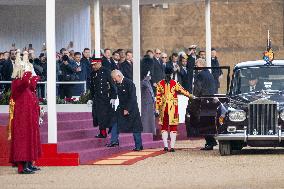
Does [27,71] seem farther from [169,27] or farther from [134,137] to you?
[169,27]

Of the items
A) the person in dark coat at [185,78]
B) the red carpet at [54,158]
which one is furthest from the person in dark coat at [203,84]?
the person in dark coat at [185,78]

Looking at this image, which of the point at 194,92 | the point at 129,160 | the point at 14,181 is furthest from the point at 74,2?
the point at 14,181

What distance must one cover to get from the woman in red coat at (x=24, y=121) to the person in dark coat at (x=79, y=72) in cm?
1090

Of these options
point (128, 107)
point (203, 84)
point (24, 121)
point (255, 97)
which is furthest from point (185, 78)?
point (24, 121)

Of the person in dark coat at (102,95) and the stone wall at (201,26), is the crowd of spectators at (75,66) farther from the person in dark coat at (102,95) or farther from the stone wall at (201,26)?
the stone wall at (201,26)

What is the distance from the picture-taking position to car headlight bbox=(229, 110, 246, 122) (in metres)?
28.1

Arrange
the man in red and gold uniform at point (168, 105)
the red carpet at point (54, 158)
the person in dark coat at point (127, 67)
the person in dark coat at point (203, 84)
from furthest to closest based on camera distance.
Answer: the person in dark coat at point (127, 67) → the person in dark coat at point (203, 84) → the man in red and gold uniform at point (168, 105) → the red carpet at point (54, 158)

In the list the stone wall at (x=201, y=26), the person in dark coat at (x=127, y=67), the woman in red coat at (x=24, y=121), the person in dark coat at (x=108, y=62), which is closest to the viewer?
the woman in red coat at (x=24, y=121)

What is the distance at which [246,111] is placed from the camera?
92.5 ft

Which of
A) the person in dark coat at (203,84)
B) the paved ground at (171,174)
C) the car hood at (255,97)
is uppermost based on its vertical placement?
the person in dark coat at (203,84)

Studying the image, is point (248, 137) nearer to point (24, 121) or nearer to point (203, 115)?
point (203, 115)

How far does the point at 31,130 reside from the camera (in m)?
25.0

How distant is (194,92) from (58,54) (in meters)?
6.58

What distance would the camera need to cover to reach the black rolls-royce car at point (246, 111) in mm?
28031
